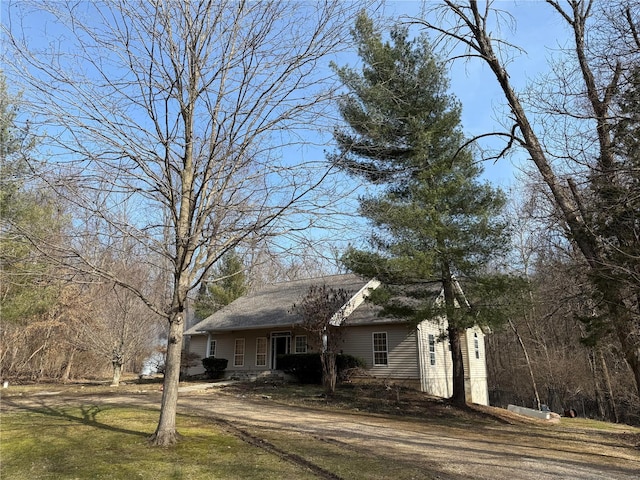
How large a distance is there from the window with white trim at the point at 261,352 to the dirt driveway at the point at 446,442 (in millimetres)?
9138

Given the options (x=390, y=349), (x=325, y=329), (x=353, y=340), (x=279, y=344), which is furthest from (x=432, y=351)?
(x=279, y=344)

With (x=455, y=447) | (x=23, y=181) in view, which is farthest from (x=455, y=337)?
(x=23, y=181)

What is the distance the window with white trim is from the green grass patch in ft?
44.9

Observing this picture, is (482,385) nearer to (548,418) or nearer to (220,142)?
(548,418)

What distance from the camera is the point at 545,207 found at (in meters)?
9.08

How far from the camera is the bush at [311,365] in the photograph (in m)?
17.0

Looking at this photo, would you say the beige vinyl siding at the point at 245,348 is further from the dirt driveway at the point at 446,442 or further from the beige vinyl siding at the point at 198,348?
the dirt driveway at the point at 446,442

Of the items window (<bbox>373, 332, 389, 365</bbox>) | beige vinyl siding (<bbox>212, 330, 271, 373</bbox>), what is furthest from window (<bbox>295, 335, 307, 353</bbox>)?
window (<bbox>373, 332, 389, 365</bbox>)

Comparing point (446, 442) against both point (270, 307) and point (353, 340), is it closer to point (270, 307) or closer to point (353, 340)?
point (353, 340)

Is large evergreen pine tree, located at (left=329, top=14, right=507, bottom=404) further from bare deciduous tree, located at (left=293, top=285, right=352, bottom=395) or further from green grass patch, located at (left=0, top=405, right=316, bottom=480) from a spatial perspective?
green grass patch, located at (left=0, top=405, right=316, bottom=480)

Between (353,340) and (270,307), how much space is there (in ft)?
17.7

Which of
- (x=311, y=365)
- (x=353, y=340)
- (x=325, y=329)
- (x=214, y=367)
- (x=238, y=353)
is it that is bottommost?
(x=214, y=367)

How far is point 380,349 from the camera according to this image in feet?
59.0

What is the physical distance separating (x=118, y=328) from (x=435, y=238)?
12080 mm
